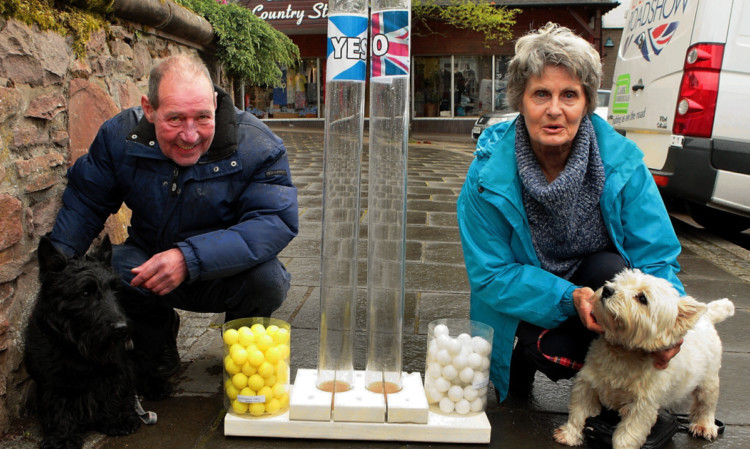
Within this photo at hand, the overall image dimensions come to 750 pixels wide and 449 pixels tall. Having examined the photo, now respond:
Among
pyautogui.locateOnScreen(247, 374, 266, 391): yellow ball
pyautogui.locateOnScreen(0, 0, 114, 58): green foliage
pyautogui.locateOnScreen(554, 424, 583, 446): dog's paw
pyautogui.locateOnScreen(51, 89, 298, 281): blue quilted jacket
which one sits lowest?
pyautogui.locateOnScreen(554, 424, 583, 446): dog's paw

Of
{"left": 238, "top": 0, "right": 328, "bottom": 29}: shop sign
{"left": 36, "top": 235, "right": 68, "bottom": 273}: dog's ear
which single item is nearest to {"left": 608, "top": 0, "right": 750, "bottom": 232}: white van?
{"left": 36, "top": 235, "right": 68, "bottom": 273}: dog's ear

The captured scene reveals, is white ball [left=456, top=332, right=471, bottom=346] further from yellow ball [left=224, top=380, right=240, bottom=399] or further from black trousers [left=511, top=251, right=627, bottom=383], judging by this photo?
yellow ball [left=224, top=380, right=240, bottom=399]

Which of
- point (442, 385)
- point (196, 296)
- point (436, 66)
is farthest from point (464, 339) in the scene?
point (436, 66)

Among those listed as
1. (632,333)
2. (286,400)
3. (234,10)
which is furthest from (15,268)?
(234,10)

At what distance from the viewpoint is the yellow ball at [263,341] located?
2.59 meters

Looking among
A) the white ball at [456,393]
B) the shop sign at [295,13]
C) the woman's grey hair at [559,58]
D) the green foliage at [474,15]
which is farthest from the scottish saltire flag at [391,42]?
the shop sign at [295,13]

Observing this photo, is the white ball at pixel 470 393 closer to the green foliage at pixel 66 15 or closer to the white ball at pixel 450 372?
the white ball at pixel 450 372

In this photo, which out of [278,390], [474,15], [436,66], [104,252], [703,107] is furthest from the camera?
[436,66]

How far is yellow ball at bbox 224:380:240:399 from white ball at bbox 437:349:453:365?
2.65 ft

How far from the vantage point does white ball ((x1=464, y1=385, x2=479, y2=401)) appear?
2646mm

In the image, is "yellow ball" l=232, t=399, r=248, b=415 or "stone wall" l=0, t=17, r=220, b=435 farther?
"yellow ball" l=232, t=399, r=248, b=415

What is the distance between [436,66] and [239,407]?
21.3 metres

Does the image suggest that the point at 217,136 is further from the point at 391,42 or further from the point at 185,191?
the point at 391,42

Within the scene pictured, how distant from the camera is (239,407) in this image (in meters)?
2.60
